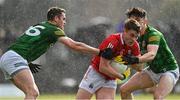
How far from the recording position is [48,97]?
18.5m

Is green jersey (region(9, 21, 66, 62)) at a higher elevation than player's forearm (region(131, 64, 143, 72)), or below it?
higher

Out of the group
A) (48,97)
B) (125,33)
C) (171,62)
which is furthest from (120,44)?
(48,97)

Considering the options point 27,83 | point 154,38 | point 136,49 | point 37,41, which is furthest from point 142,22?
point 27,83

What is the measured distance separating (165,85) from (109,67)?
101 cm

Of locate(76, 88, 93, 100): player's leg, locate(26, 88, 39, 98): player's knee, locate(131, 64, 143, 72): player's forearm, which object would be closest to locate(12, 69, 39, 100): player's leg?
locate(26, 88, 39, 98): player's knee

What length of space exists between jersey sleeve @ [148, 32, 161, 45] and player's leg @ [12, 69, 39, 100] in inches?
62.5

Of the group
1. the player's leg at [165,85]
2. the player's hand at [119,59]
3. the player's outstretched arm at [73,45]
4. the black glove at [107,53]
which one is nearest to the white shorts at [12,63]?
the player's outstretched arm at [73,45]

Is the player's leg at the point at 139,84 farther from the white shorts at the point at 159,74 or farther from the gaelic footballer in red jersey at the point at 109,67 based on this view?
the gaelic footballer in red jersey at the point at 109,67

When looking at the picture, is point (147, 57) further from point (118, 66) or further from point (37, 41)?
point (37, 41)

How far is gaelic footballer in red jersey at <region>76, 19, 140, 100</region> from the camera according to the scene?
1065 centimetres

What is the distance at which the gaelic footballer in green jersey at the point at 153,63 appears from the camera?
11.2 metres

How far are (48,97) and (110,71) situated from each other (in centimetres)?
795

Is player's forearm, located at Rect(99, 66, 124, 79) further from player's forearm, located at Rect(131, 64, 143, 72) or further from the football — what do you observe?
player's forearm, located at Rect(131, 64, 143, 72)

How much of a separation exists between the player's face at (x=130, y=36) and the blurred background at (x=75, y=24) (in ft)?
26.5
